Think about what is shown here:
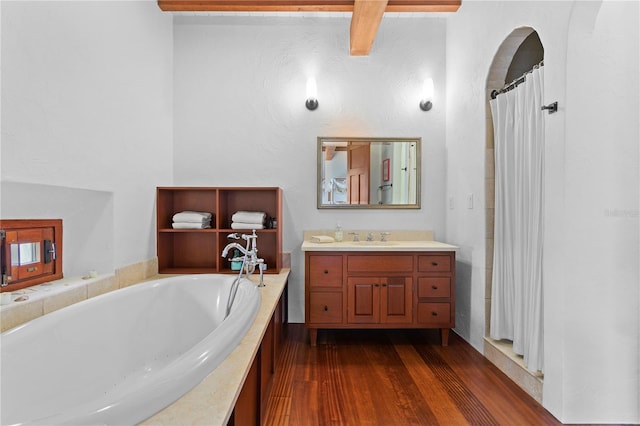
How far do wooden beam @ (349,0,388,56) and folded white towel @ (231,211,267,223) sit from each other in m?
1.61

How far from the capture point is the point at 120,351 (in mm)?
1724

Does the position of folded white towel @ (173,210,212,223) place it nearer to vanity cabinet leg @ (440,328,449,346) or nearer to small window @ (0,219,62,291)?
small window @ (0,219,62,291)

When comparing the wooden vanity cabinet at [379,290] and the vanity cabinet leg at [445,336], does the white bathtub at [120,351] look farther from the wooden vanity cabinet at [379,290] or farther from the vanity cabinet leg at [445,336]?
the vanity cabinet leg at [445,336]

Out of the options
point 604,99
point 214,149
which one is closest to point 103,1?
point 214,149

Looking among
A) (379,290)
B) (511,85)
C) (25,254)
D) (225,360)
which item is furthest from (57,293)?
(511,85)

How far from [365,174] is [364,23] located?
118 cm

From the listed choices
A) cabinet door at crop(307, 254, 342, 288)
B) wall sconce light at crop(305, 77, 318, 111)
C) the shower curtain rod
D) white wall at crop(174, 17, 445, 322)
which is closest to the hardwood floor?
cabinet door at crop(307, 254, 342, 288)

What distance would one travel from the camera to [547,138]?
1734 millimetres

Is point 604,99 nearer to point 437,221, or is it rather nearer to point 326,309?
point 437,221

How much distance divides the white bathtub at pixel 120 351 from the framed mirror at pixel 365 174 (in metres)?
1.31

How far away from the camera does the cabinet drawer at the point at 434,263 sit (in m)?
2.58

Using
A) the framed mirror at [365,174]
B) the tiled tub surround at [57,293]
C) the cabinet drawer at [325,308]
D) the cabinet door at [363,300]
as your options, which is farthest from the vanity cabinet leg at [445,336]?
the tiled tub surround at [57,293]

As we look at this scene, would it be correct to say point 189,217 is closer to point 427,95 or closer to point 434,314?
point 434,314

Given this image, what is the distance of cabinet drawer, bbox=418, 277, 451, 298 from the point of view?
2580 millimetres
